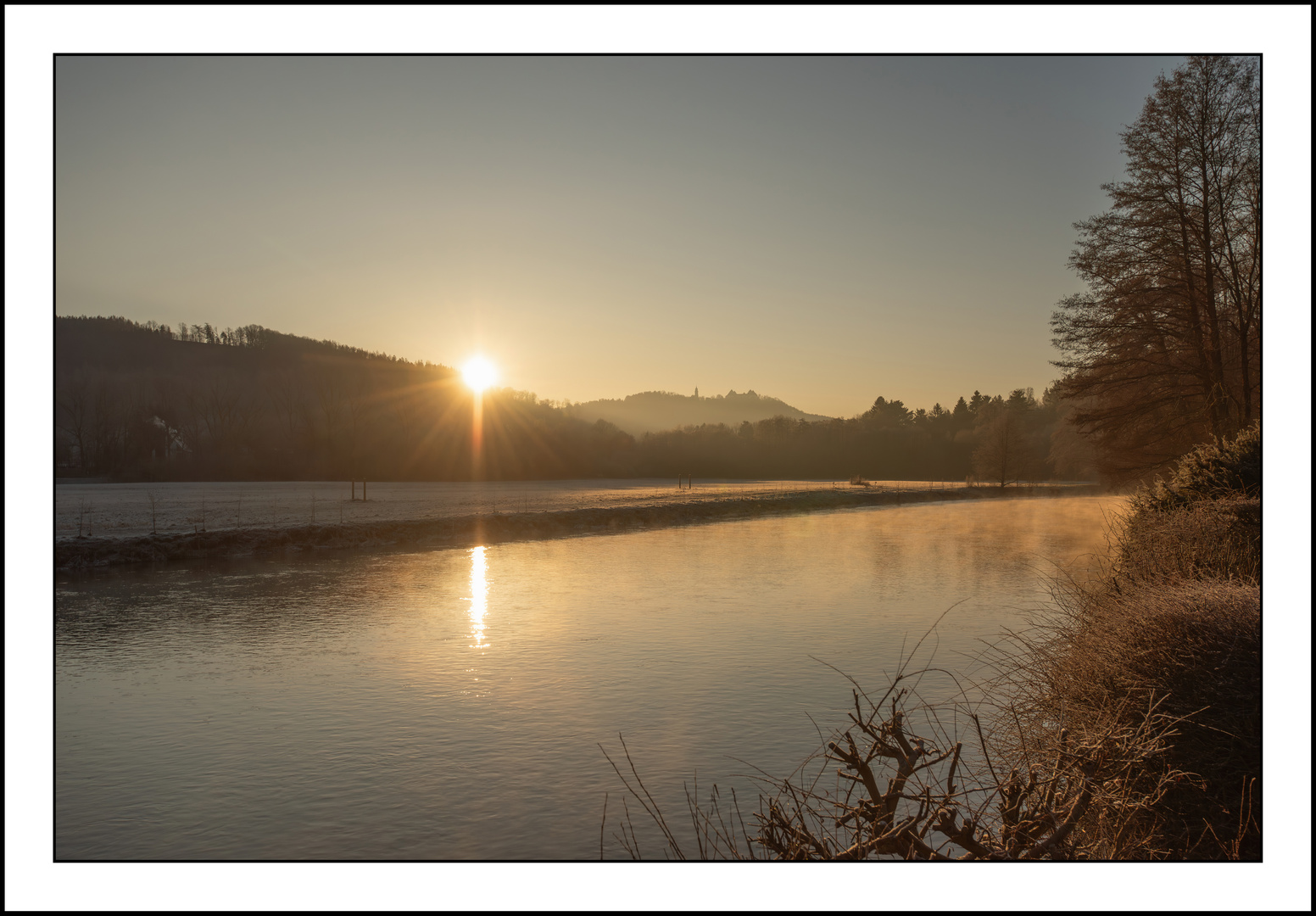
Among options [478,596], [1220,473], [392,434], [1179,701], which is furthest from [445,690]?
[392,434]

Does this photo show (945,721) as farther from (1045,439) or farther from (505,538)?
(1045,439)

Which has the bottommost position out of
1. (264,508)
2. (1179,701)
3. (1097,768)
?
(264,508)

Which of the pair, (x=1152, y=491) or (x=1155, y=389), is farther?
(x=1155, y=389)

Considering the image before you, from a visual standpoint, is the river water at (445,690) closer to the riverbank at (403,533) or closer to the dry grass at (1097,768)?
the dry grass at (1097,768)

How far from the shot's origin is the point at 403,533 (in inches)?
1411

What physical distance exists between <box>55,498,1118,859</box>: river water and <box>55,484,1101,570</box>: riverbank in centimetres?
238

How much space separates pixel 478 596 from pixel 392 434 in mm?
115842

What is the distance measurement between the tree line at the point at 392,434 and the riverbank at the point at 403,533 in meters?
35.2

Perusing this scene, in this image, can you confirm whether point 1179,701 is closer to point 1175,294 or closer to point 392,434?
point 1175,294

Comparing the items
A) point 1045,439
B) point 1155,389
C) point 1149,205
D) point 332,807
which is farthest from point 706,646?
point 1045,439

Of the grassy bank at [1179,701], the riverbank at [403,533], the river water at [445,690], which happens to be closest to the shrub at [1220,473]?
the grassy bank at [1179,701]

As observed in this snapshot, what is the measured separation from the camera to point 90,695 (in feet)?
40.0

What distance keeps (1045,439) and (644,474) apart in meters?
71.9

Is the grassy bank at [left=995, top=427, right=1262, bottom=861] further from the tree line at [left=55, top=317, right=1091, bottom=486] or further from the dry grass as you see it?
the tree line at [left=55, top=317, right=1091, bottom=486]
